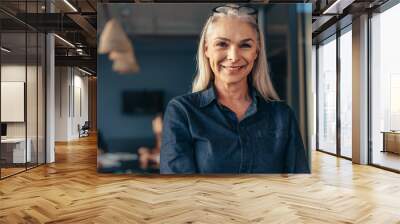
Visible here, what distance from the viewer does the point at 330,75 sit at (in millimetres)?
10008

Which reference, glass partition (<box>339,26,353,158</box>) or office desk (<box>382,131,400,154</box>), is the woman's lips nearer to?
office desk (<box>382,131,400,154</box>)

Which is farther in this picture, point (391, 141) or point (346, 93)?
point (346, 93)

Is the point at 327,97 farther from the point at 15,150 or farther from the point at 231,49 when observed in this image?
the point at 15,150

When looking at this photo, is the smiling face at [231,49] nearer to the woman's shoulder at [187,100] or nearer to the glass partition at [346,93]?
the woman's shoulder at [187,100]

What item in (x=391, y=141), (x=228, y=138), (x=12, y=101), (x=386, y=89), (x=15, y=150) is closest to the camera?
(x=228, y=138)

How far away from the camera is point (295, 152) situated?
622 cm

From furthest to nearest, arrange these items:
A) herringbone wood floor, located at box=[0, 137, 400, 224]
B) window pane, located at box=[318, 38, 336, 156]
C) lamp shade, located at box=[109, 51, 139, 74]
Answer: window pane, located at box=[318, 38, 336, 156]
lamp shade, located at box=[109, 51, 139, 74]
herringbone wood floor, located at box=[0, 137, 400, 224]

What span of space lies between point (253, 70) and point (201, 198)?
2.37 m

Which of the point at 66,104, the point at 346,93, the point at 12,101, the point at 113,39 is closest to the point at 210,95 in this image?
the point at 113,39

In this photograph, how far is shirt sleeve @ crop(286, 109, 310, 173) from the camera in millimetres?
6188

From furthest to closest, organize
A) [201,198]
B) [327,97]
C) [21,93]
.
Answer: [327,97]
[21,93]
[201,198]

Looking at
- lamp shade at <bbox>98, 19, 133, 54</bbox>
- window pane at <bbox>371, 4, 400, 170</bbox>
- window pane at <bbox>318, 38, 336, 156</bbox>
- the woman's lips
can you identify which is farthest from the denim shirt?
window pane at <bbox>318, 38, 336, 156</bbox>

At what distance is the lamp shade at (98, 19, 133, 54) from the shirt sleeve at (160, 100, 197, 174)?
1.22 metres

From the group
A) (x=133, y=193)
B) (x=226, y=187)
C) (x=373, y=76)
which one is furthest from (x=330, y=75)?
(x=133, y=193)
